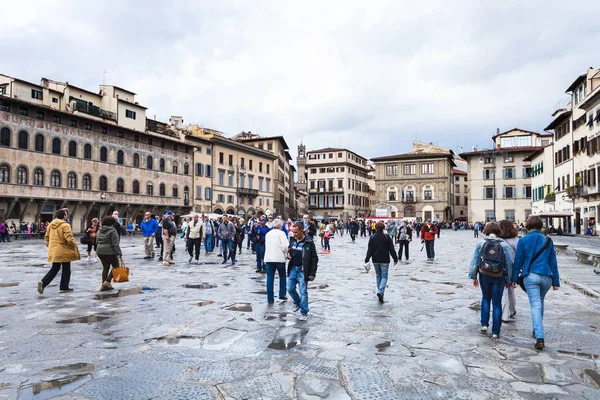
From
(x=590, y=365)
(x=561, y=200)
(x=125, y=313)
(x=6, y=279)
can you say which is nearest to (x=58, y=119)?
(x=6, y=279)

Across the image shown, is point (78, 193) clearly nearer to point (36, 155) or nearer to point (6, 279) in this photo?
point (36, 155)

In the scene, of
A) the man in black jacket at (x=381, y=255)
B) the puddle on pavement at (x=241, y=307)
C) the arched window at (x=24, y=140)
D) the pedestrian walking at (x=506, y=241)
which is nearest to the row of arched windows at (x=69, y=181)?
the arched window at (x=24, y=140)

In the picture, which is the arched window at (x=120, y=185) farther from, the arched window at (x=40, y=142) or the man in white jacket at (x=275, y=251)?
the man in white jacket at (x=275, y=251)

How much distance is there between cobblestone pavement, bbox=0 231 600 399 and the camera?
4031 mm

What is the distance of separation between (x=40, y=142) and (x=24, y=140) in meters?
1.24

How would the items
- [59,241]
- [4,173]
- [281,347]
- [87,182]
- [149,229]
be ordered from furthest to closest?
[87,182], [4,173], [149,229], [59,241], [281,347]

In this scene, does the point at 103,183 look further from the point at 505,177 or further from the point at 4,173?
the point at 505,177

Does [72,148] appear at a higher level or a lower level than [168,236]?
higher

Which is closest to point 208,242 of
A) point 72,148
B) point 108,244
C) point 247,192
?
point 108,244

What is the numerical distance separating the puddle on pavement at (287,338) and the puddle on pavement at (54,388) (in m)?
1.96

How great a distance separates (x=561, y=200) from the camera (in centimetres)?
4281

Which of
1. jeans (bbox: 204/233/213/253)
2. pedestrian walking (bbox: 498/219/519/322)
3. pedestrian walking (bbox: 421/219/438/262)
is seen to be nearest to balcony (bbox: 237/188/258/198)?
jeans (bbox: 204/233/213/253)

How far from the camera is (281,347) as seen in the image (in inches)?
206

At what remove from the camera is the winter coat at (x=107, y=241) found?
8781 mm
